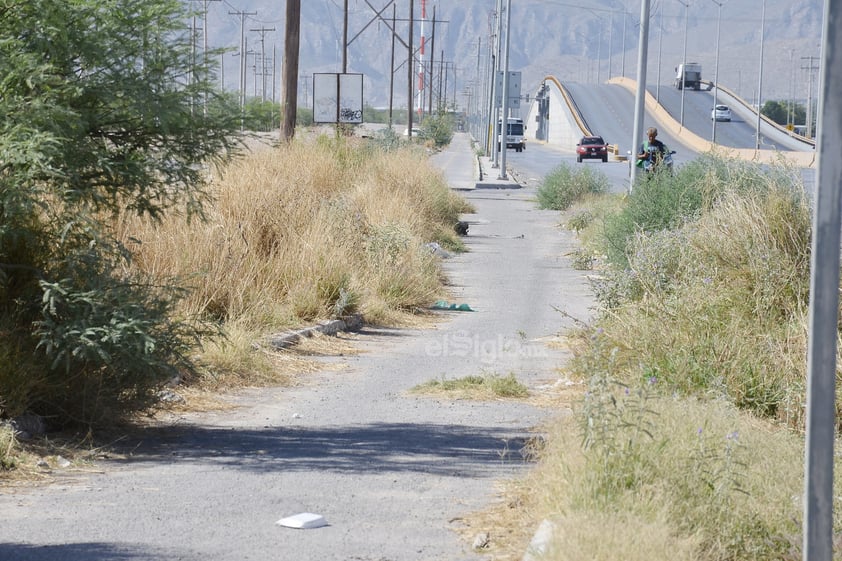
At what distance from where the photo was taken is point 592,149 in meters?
77.3

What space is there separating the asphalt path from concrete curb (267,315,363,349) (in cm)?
60

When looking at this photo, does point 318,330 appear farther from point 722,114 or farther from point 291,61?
point 722,114

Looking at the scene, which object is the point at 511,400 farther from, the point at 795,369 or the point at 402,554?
the point at 402,554

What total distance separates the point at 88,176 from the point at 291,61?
1719 centimetres

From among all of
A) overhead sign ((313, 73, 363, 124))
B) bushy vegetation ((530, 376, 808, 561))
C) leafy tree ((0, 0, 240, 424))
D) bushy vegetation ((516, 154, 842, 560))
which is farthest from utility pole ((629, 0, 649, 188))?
bushy vegetation ((530, 376, 808, 561))

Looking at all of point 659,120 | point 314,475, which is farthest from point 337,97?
point 659,120

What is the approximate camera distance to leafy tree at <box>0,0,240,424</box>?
702cm

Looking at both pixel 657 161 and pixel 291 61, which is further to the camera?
pixel 291 61

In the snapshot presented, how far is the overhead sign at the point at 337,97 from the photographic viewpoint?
29078 mm

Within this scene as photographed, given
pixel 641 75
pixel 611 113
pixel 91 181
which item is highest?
pixel 641 75

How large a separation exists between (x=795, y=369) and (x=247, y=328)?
4955 mm

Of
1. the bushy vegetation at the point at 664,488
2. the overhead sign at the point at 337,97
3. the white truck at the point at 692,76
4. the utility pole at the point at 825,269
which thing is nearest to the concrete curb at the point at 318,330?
the bushy vegetation at the point at 664,488

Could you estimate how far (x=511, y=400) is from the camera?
934cm

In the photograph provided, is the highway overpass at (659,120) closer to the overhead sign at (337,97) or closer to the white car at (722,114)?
the white car at (722,114)
